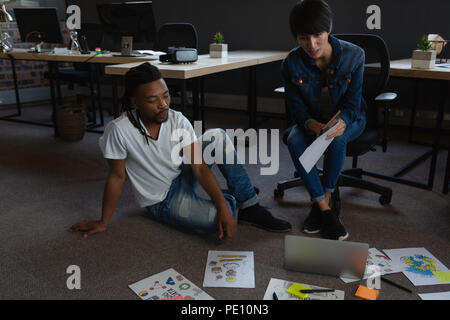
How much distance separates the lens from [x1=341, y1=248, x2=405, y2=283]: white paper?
5.08 ft

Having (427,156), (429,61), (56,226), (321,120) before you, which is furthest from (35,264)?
(427,156)

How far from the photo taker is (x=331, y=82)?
186 cm

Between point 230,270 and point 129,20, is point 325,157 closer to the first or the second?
point 230,270

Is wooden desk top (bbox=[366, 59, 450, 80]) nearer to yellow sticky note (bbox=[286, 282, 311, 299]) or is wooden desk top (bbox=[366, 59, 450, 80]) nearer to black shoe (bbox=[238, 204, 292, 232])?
black shoe (bbox=[238, 204, 292, 232])

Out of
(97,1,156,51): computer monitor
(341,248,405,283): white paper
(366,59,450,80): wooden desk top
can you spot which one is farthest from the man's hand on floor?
(97,1,156,51): computer monitor

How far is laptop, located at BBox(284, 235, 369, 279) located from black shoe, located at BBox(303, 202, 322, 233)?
352 mm

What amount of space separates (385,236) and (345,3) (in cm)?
255

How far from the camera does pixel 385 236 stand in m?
1.84

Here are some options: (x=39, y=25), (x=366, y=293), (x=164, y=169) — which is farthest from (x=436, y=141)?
(x=39, y=25)

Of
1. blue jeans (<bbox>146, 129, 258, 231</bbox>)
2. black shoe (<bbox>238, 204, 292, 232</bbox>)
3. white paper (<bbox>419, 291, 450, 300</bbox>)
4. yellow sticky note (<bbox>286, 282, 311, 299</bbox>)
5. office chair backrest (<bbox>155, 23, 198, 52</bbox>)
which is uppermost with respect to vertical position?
office chair backrest (<bbox>155, 23, 198, 52</bbox>)

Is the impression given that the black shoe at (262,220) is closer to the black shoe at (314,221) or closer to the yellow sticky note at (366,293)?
the black shoe at (314,221)

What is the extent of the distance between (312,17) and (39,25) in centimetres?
280
